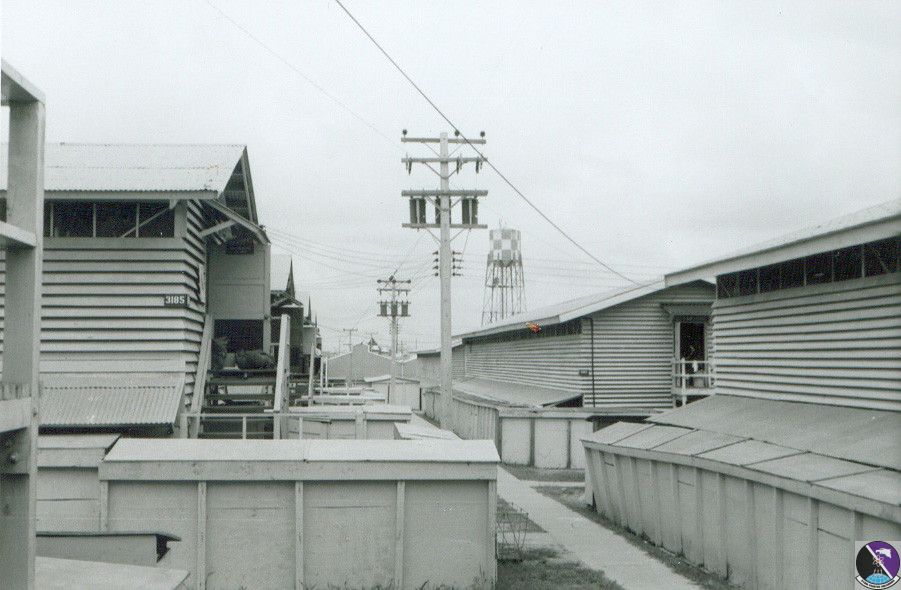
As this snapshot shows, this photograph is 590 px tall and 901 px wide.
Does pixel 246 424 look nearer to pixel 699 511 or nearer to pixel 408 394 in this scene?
pixel 699 511

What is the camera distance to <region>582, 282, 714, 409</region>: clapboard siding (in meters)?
28.1

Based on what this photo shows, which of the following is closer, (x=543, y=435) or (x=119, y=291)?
(x=119, y=291)

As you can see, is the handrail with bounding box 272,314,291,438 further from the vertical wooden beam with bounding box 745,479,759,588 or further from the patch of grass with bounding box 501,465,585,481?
the vertical wooden beam with bounding box 745,479,759,588

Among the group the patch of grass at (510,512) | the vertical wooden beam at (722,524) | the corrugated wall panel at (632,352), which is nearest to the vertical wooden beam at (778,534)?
the vertical wooden beam at (722,524)

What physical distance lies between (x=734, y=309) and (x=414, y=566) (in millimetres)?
8664

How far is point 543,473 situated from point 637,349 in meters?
5.97

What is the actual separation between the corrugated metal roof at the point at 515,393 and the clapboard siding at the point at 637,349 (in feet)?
3.64

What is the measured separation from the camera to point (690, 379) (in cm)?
2883

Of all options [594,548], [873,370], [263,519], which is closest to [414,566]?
[263,519]

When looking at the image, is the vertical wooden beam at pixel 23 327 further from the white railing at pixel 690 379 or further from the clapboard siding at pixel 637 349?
the clapboard siding at pixel 637 349

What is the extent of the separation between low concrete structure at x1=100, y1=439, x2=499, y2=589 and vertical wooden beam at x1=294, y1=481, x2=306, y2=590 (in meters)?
0.01

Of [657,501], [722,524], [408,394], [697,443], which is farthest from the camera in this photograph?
[408,394]

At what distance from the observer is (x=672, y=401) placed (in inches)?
1122

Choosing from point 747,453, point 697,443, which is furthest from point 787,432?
point 697,443
